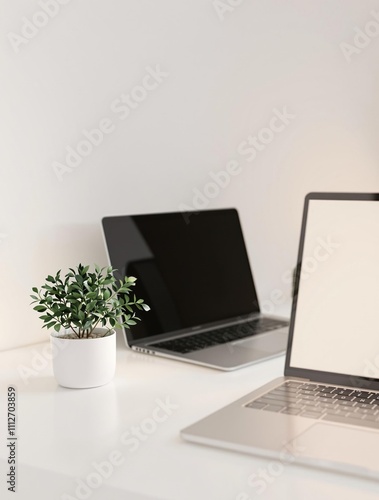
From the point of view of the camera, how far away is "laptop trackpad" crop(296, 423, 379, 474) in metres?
0.77

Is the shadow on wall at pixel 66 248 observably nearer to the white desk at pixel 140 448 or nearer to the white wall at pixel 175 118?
the white wall at pixel 175 118

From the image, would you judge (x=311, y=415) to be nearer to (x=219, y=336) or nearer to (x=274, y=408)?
(x=274, y=408)

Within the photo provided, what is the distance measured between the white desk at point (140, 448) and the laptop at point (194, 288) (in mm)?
130

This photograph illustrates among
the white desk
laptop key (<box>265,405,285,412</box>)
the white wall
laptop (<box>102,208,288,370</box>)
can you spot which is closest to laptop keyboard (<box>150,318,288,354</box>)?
laptop (<box>102,208,288,370</box>)

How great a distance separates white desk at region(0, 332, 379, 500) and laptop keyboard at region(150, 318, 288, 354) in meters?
0.13

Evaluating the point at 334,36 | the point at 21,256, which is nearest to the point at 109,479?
the point at 21,256

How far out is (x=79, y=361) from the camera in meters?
1.09

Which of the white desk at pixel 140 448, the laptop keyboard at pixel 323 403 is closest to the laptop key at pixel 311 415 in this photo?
the laptop keyboard at pixel 323 403

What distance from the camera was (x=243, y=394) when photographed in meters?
1.07

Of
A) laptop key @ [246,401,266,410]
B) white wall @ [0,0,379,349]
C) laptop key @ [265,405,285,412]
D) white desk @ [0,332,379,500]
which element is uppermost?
white wall @ [0,0,379,349]

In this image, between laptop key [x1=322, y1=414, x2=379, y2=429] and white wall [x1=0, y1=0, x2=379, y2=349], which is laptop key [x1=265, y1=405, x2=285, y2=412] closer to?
laptop key [x1=322, y1=414, x2=379, y2=429]

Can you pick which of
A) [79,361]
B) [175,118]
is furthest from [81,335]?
[175,118]

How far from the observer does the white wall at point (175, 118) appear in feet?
4.28

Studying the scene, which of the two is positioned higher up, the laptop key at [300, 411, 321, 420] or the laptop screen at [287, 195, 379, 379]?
the laptop screen at [287, 195, 379, 379]
